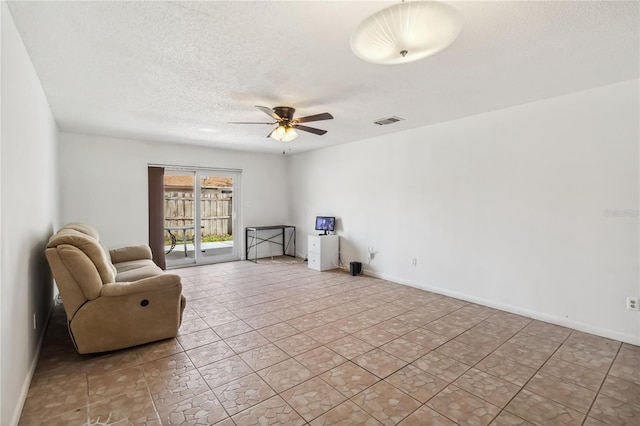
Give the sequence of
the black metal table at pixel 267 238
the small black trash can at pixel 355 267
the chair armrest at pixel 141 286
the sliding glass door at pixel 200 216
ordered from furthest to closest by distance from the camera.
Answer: the black metal table at pixel 267 238 → the sliding glass door at pixel 200 216 → the small black trash can at pixel 355 267 → the chair armrest at pixel 141 286

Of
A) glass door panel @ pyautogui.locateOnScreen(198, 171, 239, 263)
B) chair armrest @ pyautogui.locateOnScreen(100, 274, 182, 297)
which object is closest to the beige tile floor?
chair armrest @ pyautogui.locateOnScreen(100, 274, 182, 297)

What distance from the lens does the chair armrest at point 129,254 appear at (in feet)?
14.2

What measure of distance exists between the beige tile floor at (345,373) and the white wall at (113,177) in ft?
6.09

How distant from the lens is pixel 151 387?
221 centimetres

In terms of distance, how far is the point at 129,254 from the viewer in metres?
4.43

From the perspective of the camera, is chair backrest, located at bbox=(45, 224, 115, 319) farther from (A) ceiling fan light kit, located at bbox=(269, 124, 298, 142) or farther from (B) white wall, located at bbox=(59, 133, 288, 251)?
(B) white wall, located at bbox=(59, 133, 288, 251)

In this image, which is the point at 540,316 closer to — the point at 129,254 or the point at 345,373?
the point at 345,373

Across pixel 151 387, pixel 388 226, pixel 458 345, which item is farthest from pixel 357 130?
pixel 151 387

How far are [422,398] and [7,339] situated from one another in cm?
259

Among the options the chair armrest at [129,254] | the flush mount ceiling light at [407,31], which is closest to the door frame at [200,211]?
the chair armrest at [129,254]

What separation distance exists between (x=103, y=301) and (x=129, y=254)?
6.70 ft

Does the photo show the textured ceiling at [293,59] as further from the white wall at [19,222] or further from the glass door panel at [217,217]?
the glass door panel at [217,217]

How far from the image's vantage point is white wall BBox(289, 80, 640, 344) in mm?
2975

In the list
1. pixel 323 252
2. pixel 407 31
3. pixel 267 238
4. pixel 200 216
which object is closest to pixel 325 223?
pixel 323 252
